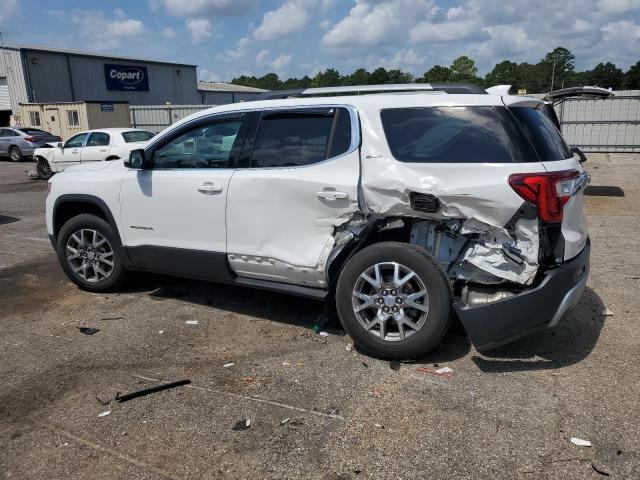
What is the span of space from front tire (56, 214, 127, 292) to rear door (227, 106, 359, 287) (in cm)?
152

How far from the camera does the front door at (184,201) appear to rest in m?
4.57

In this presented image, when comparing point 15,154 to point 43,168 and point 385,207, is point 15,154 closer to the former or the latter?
point 43,168

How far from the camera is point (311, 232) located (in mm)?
4180

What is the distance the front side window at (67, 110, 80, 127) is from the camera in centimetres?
2716

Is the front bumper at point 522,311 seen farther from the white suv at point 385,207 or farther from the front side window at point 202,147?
the front side window at point 202,147

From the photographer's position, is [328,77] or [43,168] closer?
[43,168]

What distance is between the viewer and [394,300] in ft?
12.6

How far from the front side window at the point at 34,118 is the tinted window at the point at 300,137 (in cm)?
3024

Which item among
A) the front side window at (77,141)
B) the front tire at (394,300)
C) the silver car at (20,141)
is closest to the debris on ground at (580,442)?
the front tire at (394,300)

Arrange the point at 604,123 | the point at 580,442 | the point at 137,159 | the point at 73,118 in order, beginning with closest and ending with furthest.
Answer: the point at 580,442
the point at 137,159
the point at 604,123
the point at 73,118

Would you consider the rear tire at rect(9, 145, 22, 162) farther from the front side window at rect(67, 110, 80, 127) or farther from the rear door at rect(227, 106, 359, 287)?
the rear door at rect(227, 106, 359, 287)

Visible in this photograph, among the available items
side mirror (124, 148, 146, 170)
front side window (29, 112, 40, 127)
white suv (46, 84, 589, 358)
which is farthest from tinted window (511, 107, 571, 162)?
front side window (29, 112, 40, 127)

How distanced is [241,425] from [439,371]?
1458mm

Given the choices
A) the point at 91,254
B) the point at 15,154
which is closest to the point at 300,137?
the point at 91,254
